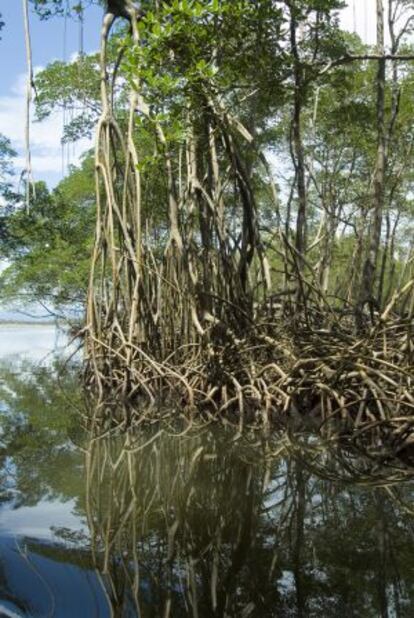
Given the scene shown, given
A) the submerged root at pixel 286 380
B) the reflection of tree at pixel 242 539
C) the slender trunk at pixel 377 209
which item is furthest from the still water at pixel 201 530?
the slender trunk at pixel 377 209

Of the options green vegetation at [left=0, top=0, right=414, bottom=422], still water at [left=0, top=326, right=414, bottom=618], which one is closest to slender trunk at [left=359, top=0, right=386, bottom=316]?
green vegetation at [left=0, top=0, right=414, bottom=422]

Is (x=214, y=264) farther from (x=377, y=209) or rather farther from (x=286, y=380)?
(x=377, y=209)

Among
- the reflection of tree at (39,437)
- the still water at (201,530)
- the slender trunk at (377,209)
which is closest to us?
the still water at (201,530)

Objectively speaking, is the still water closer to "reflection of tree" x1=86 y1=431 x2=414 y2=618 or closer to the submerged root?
"reflection of tree" x1=86 y1=431 x2=414 y2=618

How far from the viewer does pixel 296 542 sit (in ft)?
7.29

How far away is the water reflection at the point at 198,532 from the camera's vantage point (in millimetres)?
1723

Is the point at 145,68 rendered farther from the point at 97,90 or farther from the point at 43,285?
the point at 43,285

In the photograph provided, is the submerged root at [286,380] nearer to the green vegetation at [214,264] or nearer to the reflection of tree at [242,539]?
the green vegetation at [214,264]

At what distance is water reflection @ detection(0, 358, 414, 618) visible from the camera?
5.65 ft

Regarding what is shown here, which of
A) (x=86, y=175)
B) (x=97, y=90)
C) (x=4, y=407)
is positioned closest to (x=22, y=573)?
(x=4, y=407)

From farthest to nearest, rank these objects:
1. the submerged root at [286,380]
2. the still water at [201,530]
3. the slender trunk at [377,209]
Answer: the slender trunk at [377,209], the submerged root at [286,380], the still water at [201,530]

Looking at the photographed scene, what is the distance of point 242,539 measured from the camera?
2.26 meters

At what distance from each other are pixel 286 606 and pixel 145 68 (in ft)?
12.1

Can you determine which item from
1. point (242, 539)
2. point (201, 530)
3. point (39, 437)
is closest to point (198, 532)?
point (201, 530)
